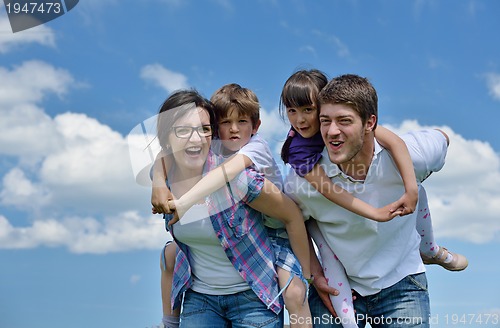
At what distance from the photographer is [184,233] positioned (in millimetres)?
3527

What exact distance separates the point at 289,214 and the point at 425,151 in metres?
0.91

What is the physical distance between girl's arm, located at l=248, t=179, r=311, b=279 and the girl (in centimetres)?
16

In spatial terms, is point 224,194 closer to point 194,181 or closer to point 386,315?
point 194,181

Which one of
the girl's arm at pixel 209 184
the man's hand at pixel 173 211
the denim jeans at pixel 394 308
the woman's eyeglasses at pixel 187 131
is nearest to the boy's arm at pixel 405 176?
the denim jeans at pixel 394 308

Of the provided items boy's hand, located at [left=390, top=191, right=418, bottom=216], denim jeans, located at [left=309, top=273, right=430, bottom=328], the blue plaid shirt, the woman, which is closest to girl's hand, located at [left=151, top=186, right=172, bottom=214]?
the woman

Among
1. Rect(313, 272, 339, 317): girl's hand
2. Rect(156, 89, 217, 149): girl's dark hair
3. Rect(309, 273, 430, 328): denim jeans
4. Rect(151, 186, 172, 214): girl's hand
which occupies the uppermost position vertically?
Rect(156, 89, 217, 149): girl's dark hair

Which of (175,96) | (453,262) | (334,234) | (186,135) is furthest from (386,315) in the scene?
(175,96)

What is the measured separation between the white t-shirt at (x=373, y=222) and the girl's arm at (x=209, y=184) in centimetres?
37

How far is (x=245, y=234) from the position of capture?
347cm

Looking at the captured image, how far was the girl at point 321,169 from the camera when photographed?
3.39 metres

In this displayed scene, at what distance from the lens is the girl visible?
3.39 metres

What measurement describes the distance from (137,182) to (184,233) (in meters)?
0.63

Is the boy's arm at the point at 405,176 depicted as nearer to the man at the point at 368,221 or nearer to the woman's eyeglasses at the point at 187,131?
the man at the point at 368,221

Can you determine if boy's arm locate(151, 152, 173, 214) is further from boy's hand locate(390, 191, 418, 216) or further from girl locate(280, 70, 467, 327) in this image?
boy's hand locate(390, 191, 418, 216)
